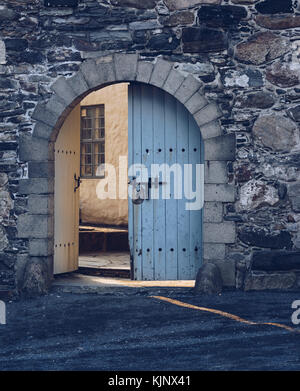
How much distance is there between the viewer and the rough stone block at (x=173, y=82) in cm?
718

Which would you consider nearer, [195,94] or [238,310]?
[238,310]

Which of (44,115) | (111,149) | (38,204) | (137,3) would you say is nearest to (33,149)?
(44,115)

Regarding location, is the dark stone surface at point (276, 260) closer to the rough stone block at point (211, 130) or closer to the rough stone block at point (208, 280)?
the rough stone block at point (208, 280)

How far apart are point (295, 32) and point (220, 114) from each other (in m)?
1.25

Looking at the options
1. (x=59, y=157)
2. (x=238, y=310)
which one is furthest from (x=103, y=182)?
(x=238, y=310)

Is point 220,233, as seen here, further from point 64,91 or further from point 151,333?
point 64,91

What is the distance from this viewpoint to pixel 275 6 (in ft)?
23.4

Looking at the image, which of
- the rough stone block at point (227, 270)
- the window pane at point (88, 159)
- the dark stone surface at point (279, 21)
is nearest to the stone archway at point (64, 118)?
the rough stone block at point (227, 270)

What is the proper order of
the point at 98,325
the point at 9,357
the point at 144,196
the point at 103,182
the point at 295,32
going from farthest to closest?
the point at 103,182
the point at 144,196
the point at 295,32
the point at 98,325
the point at 9,357

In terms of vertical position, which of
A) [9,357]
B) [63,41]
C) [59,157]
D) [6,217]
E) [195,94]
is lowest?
[9,357]

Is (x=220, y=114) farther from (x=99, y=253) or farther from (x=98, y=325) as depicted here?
(x=99, y=253)

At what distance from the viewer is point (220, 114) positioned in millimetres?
7137

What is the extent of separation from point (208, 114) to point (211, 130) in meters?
0.19

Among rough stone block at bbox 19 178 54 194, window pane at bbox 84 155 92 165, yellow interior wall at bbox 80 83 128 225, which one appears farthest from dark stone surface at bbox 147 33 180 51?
window pane at bbox 84 155 92 165
